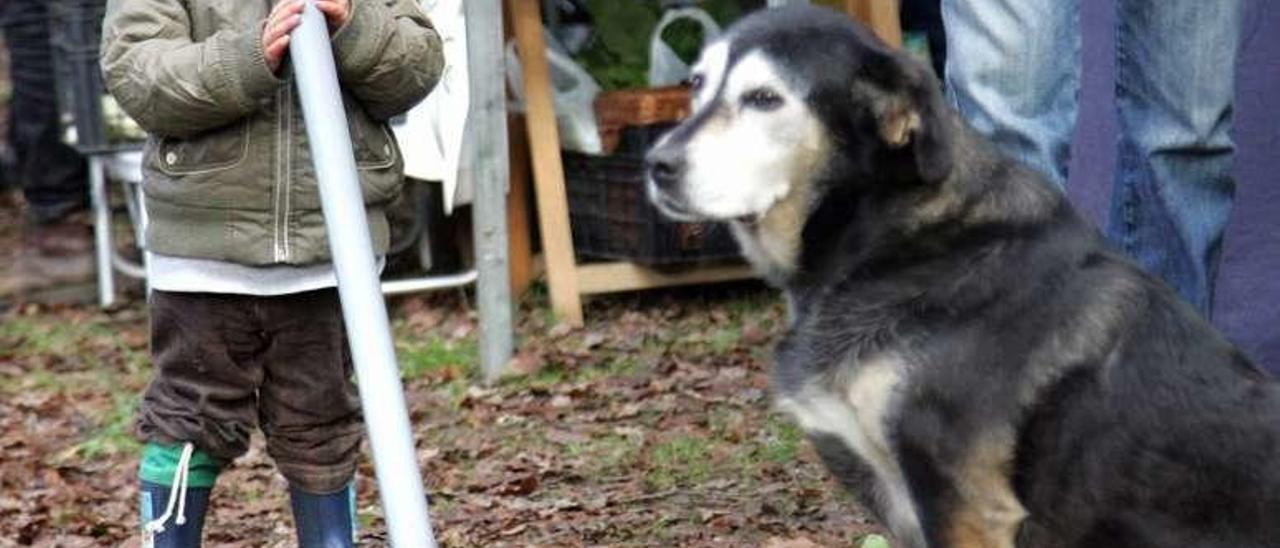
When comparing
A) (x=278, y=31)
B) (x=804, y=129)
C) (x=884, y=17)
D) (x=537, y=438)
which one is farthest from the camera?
(x=884, y=17)

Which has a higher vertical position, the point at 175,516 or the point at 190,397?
the point at 190,397

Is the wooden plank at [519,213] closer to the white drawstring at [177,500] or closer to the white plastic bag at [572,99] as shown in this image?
the white plastic bag at [572,99]

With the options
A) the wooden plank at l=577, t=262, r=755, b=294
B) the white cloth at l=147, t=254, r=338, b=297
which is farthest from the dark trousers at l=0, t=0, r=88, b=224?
the white cloth at l=147, t=254, r=338, b=297

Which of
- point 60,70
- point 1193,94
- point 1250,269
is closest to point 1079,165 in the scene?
point 1250,269

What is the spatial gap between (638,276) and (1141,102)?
10.9ft

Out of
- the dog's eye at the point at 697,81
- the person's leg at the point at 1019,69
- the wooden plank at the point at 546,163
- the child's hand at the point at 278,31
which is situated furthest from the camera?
the wooden plank at the point at 546,163

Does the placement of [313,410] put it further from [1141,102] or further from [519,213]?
[519,213]

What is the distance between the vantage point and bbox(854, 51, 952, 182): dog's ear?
3.28m

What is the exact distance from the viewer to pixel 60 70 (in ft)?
26.3

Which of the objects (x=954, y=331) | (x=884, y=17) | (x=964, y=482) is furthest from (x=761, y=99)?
(x=884, y=17)

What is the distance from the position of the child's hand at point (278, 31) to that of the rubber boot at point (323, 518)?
34.0 inches

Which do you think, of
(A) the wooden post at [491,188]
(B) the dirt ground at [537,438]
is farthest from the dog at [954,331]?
(A) the wooden post at [491,188]

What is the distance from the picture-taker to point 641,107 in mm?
7359

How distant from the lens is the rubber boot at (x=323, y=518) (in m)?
4.29
